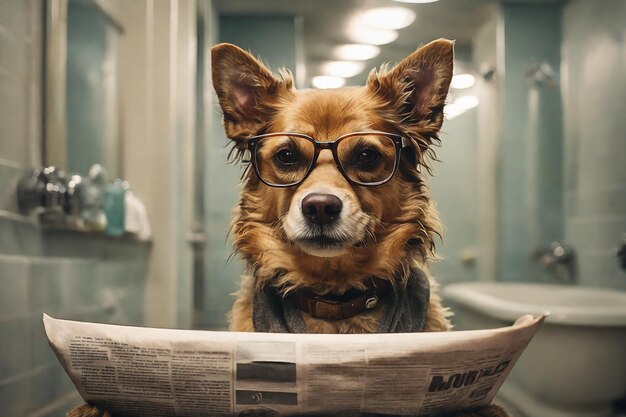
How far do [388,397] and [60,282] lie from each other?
2.43 feet

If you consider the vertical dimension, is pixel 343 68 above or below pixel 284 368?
above

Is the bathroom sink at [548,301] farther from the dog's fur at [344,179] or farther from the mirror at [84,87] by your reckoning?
the mirror at [84,87]

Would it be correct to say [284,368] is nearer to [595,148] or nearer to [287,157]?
[287,157]

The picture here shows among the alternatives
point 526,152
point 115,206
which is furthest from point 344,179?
point 115,206

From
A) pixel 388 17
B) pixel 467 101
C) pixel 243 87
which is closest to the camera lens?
pixel 243 87

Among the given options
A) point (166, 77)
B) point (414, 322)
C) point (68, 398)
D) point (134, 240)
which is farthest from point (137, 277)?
point (414, 322)

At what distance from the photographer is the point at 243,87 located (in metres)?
0.65

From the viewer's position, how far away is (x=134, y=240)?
1.05 meters

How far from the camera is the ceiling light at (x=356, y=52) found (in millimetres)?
815

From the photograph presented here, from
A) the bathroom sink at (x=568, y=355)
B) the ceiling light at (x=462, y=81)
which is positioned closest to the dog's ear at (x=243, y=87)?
the ceiling light at (x=462, y=81)

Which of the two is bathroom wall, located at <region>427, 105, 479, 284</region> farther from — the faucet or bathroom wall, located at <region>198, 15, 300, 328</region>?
bathroom wall, located at <region>198, 15, 300, 328</region>

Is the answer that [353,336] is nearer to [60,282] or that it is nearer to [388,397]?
[388,397]

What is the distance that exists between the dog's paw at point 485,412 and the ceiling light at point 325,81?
1.61ft

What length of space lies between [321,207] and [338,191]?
3 cm
